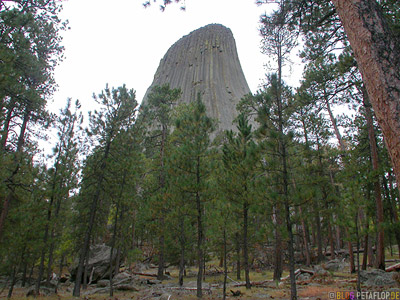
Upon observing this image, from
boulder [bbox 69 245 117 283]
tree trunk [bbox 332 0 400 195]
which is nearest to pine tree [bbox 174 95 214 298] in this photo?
tree trunk [bbox 332 0 400 195]

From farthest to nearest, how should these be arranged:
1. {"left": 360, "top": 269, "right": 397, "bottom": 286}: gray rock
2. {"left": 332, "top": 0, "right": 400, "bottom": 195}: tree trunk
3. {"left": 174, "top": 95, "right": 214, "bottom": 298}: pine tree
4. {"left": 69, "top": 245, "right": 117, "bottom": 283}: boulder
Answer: {"left": 69, "top": 245, "right": 117, "bottom": 283}: boulder, {"left": 174, "top": 95, "right": 214, "bottom": 298}: pine tree, {"left": 360, "top": 269, "right": 397, "bottom": 286}: gray rock, {"left": 332, "top": 0, "right": 400, "bottom": 195}: tree trunk

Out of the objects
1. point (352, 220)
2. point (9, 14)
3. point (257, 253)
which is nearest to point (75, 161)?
point (9, 14)

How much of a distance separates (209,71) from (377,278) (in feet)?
174

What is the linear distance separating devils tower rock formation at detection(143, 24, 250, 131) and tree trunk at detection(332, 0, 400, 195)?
39591 millimetres

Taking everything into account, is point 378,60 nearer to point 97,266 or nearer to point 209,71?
point 97,266

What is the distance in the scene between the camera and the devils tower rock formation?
160 ft

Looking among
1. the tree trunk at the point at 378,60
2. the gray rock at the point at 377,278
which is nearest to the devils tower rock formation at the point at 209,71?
the gray rock at the point at 377,278

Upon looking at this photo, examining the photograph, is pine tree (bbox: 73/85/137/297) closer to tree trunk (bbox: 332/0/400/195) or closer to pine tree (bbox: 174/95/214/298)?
pine tree (bbox: 174/95/214/298)

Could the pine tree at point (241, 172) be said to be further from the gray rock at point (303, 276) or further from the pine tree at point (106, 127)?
the pine tree at point (106, 127)

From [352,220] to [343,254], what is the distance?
15230 mm

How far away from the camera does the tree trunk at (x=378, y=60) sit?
9.04 feet

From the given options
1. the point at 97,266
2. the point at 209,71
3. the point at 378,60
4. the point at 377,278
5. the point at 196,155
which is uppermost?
the point at 209,71

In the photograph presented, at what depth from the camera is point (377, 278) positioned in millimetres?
8898

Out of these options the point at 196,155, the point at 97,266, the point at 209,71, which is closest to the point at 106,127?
the point at 196,155
